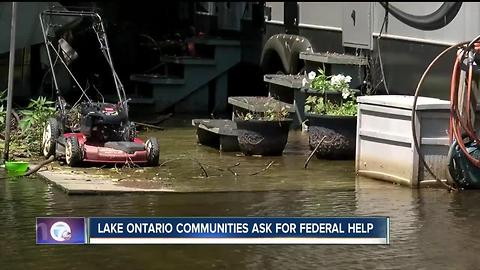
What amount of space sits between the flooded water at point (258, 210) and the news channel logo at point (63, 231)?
0.07m

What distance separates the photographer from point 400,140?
907 cm

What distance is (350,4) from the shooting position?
39.8 feet

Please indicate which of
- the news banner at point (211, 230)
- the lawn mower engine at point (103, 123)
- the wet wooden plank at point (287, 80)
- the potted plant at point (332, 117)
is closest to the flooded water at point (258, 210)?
the news banner at point (211, 230)

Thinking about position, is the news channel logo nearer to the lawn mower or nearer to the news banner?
the news banner

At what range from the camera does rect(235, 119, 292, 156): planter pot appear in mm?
10742

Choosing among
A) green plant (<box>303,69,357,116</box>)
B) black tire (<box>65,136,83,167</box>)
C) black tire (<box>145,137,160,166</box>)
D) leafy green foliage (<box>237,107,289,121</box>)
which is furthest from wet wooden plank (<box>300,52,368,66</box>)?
black tire (<box>65,136,83,167</box>)

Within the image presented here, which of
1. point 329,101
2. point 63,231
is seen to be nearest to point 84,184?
point 63,231

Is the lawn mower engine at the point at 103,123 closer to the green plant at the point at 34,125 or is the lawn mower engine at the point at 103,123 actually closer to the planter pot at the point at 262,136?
the green plant at the point at 34,125

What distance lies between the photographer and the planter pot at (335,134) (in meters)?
10.4

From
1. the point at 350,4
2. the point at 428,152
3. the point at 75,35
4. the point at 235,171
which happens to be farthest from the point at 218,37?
the point at 428,152

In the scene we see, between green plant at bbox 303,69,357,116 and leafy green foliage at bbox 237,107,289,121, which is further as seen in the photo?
leafy green foliage at bbox 237,107,289,121

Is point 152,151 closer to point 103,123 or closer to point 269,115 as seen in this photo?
point 103,123

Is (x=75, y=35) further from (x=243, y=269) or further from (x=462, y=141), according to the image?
(x=243, y=269)

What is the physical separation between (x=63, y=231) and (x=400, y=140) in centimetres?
409
